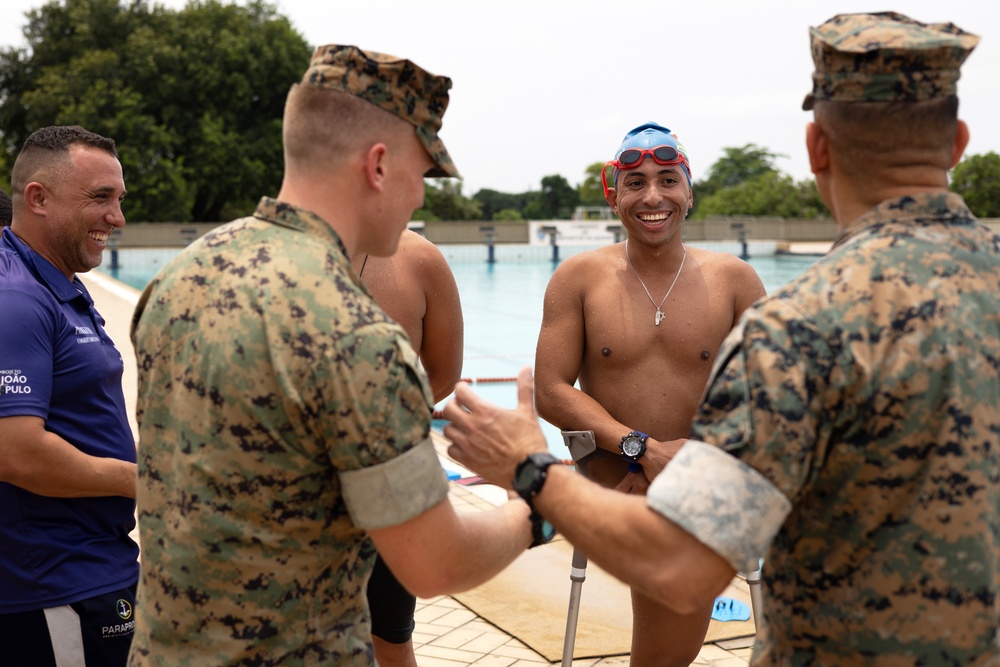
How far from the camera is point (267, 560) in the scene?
1.92m

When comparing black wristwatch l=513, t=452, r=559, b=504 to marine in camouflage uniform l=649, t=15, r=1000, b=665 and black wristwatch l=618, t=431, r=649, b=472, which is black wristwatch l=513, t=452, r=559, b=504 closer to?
marine in camouflage uniform l=649, t=15, r=1000, b=665

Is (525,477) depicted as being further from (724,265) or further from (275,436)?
(724,265)

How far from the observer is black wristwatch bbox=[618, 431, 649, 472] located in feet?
11.8

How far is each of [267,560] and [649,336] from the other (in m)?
2.23

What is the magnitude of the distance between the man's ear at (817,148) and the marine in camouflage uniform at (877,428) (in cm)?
9

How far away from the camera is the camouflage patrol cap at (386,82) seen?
1993 mm

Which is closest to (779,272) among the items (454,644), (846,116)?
(454,644)

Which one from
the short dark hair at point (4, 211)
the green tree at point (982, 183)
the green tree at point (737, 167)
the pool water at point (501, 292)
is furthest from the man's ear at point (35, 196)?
the green tree at point (737, 167)

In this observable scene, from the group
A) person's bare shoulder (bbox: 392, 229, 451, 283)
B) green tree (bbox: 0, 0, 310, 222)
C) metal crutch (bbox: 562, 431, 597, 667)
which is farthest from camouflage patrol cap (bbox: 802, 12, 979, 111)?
green tree (bbox: 0, 0, 310, 222)

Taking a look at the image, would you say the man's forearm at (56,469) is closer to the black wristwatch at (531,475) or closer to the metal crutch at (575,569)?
the black wristwatch at (531,475)

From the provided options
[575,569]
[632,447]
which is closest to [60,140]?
[632,447]

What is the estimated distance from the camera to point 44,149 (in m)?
3.21

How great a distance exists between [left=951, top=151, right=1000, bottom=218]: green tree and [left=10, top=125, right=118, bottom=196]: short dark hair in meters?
45.4

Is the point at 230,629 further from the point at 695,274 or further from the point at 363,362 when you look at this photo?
the point at 695,274
